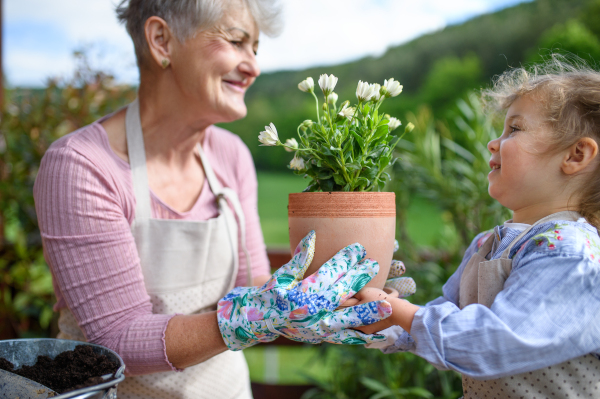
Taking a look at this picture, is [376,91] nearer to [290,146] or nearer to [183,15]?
[290,146]

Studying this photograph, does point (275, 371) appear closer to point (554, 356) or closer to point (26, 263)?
point (26, 263)

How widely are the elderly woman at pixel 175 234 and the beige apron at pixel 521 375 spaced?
259mm

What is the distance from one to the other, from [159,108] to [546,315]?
1.20m

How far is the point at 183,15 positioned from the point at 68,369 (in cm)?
101

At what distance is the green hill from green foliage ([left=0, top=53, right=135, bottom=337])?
151 cm

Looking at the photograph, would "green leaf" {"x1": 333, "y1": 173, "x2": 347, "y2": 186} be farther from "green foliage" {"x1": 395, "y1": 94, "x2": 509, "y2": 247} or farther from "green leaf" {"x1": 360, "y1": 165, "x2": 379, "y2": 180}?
"green foliage" {"x1": 395, "y1": 94, "x2": 509, "y2": 247}

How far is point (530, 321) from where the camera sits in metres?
0.81

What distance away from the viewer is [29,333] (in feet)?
9.09

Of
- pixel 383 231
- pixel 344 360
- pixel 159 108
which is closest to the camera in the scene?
pixel 383 231

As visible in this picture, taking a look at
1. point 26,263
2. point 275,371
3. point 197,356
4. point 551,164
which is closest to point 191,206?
point 197,356

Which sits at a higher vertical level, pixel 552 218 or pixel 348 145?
pixel 348 145

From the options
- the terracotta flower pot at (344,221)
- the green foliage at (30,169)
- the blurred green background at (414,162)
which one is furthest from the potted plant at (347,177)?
the green foliage at (30,169)

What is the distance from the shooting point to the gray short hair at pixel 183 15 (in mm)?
1314

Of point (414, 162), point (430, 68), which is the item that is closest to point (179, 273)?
point (414, 162)
